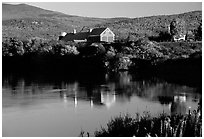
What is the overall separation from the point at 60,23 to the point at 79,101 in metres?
36.8

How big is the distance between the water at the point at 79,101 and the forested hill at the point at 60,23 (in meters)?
21.4

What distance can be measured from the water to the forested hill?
21366 mm

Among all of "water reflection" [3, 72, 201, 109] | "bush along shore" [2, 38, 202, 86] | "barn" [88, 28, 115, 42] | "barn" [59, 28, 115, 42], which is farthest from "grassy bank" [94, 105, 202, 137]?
"barn" [88, 28, 115, 42]

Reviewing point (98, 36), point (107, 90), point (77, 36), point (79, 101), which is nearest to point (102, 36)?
point (98, 36)

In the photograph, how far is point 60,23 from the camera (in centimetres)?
4747

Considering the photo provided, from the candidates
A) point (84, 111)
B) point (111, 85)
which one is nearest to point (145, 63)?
point (111, 85)

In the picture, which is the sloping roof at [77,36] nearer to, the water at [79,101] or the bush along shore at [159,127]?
the water at [79,101]

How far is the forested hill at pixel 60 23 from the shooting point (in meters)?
39.1

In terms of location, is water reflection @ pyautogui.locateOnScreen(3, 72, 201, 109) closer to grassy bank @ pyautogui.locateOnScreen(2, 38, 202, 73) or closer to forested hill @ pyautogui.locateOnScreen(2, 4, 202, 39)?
grassy bank @ pyautogui.locateOnScreen(2, 38, 202, 73)

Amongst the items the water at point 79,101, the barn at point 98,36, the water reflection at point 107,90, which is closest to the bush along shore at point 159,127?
the water at point 79,101

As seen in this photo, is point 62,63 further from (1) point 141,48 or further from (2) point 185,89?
(2) point 185,89

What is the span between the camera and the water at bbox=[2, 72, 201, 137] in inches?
323

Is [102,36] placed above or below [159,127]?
above

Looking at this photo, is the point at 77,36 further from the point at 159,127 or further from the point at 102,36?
the point at 159,127
